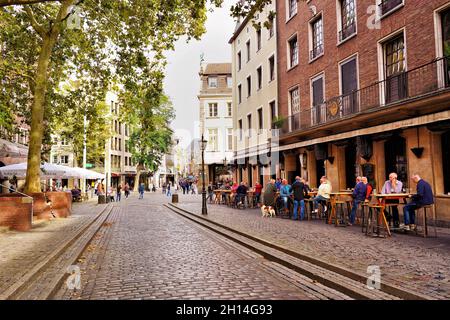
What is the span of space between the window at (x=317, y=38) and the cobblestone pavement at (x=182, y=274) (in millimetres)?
13269

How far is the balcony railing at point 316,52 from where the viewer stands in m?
19.7

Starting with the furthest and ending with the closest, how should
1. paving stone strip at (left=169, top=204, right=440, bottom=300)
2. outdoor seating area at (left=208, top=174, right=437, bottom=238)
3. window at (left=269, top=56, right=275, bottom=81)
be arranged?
window at (left=269, top=56, right=275, bottom=81) < outdoor seating area at (left=208, top=174, right=437, bottom=238) < paving stone strip at (left=169, top=204, right=440, bottom=300)

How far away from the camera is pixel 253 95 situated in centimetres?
2928

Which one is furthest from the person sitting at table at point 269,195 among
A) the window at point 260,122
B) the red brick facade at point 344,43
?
the window at point 260,122

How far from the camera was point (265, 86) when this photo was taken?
26.6 metres

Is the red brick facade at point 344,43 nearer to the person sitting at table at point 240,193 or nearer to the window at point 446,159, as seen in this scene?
the window at point 446,159

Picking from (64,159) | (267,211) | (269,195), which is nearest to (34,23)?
(269,195)

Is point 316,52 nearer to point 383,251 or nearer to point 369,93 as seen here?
point 369,93

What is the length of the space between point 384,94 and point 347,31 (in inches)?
176

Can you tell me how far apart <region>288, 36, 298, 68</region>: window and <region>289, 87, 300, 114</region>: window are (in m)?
1.60

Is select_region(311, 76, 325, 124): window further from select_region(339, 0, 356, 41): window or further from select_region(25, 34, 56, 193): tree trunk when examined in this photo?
→ select_region(25, 34, 56, 193): tree trunk

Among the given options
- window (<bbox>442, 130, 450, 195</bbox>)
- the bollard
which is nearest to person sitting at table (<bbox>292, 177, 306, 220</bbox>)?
window (<bbox>442, 130, 450, 195</bbox>)

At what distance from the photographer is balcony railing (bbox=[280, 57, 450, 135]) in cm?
1175
